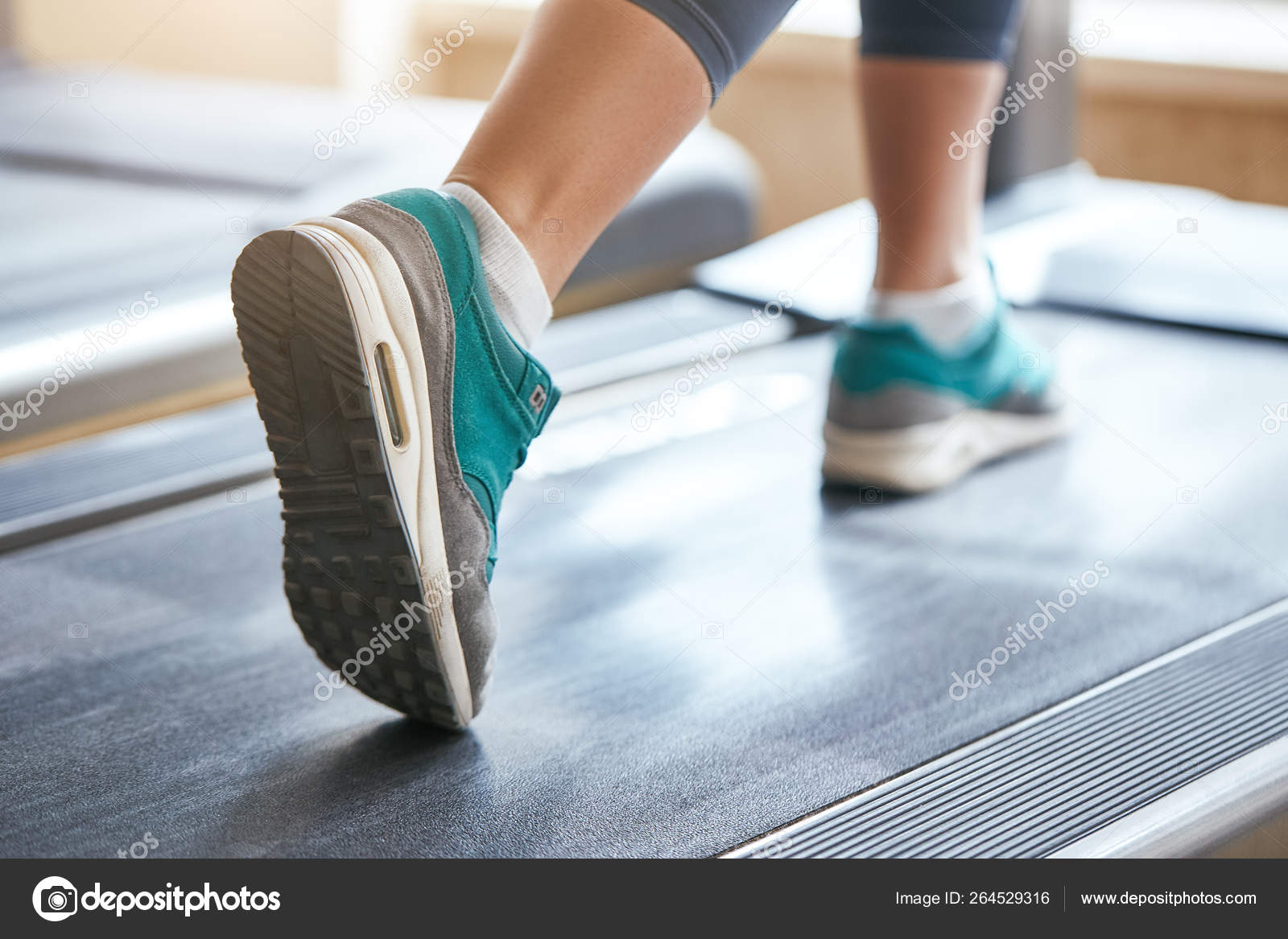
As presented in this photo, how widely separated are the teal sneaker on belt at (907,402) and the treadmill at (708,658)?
0.03 m

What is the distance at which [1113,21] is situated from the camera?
3.35 metres

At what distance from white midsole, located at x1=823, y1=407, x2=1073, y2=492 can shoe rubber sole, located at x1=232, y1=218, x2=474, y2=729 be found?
66 centimetres

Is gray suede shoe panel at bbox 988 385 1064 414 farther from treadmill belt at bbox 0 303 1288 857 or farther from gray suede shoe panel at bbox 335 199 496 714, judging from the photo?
gray suede shoe panel at bbox 335 199 496 714

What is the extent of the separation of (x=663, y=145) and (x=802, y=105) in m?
2.97

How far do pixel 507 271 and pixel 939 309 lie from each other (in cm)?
69

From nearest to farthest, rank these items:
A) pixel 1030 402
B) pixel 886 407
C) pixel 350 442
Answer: pixel 350 442, pixel 886 407, pixel 1030 402

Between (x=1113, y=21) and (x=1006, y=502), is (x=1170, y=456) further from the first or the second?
(x=1113, y=21)

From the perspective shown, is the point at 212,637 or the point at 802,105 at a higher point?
the point at 212,637

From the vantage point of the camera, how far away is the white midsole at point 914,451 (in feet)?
4.51

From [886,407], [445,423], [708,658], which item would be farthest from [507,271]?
[886,407]

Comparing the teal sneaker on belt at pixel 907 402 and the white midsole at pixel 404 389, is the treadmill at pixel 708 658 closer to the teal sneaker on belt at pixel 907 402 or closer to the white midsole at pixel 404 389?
the teal sneaker on belt at pixel 907 402

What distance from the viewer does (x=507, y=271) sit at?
83 centimetres

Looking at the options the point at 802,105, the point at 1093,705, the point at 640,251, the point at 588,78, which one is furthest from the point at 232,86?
the point at 1093,705

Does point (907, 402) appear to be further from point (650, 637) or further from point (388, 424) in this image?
point (388, 424)
